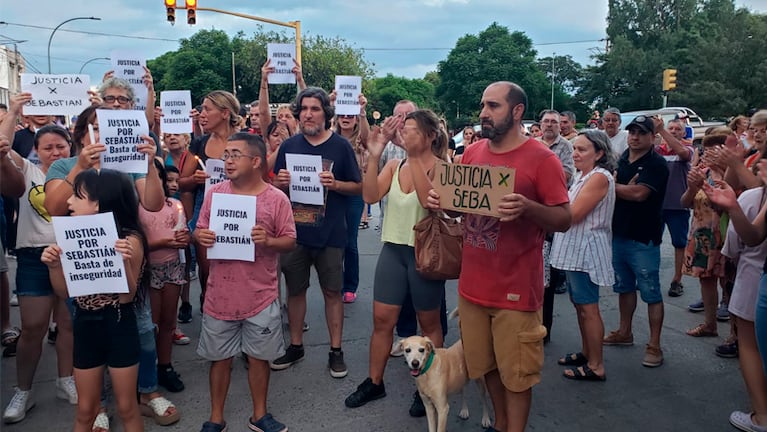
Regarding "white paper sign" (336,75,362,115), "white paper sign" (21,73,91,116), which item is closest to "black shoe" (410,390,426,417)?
"white paper sign" (336,75,362,115)

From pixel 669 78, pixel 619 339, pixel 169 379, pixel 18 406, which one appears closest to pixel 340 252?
pixel 169 379

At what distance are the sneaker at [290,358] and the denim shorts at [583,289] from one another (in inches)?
90.0

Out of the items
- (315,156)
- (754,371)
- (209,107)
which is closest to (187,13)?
(209,107)

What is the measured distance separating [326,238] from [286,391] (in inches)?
47.0

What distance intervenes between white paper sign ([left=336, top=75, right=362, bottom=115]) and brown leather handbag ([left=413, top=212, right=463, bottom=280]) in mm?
2326

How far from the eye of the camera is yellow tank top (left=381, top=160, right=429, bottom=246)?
386cm

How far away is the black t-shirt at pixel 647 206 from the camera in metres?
4.71

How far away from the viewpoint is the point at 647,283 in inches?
185

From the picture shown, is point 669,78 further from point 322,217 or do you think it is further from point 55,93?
point 55,93

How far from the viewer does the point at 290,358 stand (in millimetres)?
4641

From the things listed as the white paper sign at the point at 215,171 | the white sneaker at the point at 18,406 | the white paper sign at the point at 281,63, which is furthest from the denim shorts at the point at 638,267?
the white sneaker at the point at 18,406

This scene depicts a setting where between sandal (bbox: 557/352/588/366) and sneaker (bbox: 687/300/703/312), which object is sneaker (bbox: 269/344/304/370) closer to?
sandal (bbox: 557/352/588/366)

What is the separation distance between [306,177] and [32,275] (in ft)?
6.44

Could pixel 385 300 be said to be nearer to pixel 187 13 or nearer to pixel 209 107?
pixel 209 107
